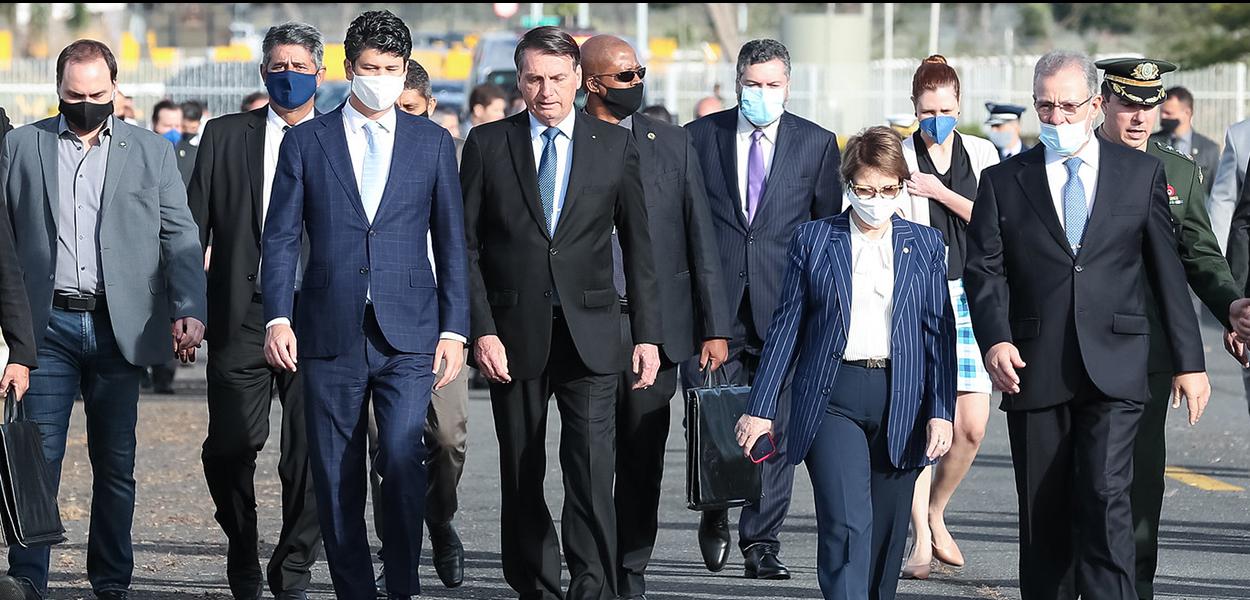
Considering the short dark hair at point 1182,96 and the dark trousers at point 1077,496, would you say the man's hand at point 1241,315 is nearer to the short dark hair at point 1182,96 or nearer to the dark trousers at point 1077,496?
the dark trousers at point 1077,496

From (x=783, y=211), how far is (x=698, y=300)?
903 mm

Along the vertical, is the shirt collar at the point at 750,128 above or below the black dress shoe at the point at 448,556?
above

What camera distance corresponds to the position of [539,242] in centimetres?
752

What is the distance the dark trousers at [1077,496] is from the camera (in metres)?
6.88

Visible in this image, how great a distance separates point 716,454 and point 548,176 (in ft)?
4.03

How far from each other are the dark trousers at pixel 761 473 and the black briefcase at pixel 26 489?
103 inches

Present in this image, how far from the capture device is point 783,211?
8883 millimetres

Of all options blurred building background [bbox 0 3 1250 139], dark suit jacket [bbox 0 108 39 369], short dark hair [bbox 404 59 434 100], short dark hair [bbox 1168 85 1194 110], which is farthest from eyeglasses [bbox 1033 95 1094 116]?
blurred building background [bbox 0 3 1250 139]

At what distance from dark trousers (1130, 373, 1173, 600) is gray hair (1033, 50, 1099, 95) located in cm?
121

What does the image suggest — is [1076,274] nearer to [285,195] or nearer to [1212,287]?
[1212,287]

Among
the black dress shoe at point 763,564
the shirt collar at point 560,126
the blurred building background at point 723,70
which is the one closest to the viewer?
the shirt collar at point 560,126

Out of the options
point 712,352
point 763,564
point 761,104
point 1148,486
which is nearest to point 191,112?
point 761,104

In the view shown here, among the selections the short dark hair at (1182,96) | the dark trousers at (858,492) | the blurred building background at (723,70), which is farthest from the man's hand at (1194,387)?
the blurred building background at (723,70)

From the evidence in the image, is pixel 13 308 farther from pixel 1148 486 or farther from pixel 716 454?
pixel 1148 486
